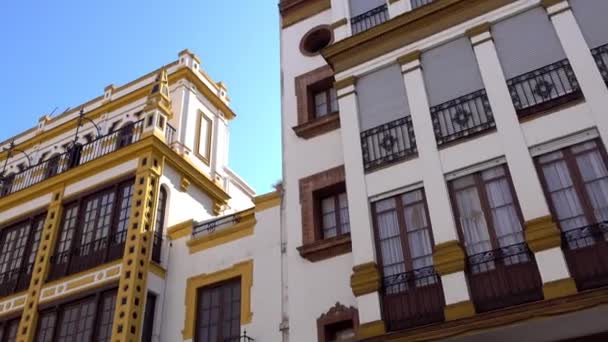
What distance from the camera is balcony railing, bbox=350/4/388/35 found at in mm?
16969

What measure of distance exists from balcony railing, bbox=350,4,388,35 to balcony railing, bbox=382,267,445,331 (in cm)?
763

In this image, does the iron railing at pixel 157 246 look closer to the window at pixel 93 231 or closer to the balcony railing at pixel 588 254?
the window at pixel 93 231

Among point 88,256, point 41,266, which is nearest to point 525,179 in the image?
point 88,256

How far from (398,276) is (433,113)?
413cm

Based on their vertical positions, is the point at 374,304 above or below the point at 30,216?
below

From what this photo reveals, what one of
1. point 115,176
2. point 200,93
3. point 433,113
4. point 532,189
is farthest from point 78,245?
point 532,189

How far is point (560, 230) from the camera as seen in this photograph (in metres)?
11.2

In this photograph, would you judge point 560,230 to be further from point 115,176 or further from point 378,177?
point 115,176

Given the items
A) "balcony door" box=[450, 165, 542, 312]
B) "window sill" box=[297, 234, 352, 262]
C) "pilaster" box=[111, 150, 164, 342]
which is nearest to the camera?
"balcony door" box=[450, 165, 542, 312]

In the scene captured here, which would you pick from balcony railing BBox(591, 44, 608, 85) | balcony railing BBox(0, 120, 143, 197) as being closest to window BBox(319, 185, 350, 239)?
balcony railing BBox(591, 44, 608, 85)

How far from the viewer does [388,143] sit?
14.5m

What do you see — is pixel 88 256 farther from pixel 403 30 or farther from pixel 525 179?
pixel 525 179

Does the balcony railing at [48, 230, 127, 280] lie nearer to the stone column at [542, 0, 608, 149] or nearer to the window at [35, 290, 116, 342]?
the window at [35, 290, 116, 342]

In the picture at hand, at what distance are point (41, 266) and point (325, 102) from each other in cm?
1056
